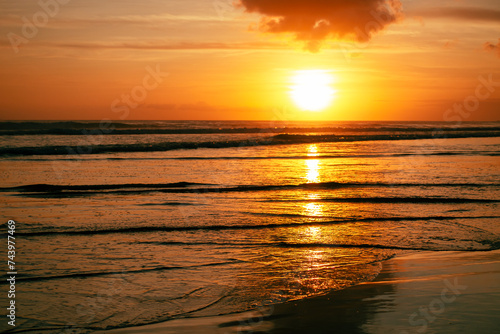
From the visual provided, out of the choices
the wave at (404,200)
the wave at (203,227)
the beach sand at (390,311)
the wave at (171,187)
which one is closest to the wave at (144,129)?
the wave at (171,187)

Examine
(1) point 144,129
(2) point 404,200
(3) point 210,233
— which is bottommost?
(3) point 210,233

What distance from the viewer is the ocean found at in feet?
19.9

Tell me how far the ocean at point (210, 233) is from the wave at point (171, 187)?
0.06 m

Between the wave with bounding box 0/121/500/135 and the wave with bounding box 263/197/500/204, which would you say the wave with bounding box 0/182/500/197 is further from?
the wave with bounding box 0/121/500/135

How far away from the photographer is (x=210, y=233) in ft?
32.1

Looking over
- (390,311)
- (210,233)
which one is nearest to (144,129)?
(210,233)

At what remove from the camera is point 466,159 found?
2698 centimetres

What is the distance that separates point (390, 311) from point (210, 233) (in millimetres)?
4862

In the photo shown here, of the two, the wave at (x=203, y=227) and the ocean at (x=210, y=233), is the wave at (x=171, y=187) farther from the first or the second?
the wave at (x=203, y=227)

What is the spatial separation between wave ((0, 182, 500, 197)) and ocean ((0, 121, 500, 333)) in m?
0.06

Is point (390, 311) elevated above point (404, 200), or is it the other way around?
point (404, 200)

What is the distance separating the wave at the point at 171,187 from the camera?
1510 cm

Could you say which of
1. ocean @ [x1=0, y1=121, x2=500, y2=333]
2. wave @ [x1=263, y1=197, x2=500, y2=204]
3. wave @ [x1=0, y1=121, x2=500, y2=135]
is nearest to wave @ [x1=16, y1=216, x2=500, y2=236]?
ocean @ [x1=0, y1=121, x2=500, y2=333]

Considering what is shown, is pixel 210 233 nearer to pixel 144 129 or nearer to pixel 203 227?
pixel 203 227
